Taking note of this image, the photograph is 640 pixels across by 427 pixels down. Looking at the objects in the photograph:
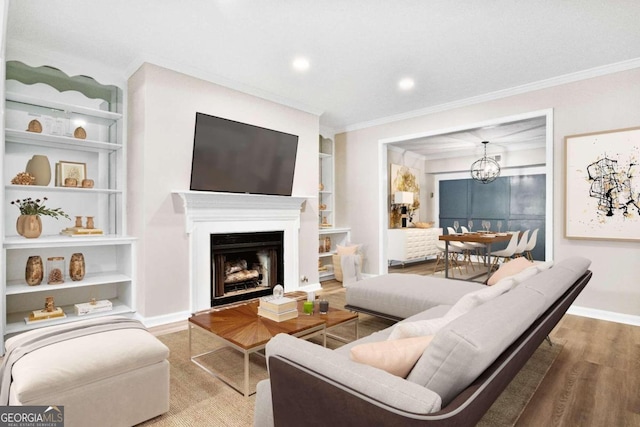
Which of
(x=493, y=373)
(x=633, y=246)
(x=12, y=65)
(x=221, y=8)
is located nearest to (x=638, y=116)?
(x=633, y=246)

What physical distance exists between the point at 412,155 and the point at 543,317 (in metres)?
7.18

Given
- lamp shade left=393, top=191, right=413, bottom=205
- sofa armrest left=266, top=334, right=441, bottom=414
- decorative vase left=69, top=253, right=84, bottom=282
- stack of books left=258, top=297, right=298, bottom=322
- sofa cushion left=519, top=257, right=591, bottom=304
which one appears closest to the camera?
sofa armrest left=266, top=334, right=441, bottom=414

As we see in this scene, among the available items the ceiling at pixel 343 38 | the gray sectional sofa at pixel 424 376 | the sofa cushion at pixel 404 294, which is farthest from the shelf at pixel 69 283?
the gray sectional sofa at pixel 424 376

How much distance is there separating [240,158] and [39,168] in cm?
190

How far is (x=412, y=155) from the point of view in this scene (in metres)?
8.51

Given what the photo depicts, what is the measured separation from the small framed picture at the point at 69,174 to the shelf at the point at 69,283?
931 mm

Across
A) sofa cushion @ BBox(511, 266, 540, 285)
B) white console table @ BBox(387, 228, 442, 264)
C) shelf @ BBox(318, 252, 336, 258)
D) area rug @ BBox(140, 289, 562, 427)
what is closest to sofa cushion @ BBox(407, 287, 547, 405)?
sofa cushion @ BBox(511, 266, 540, 285)

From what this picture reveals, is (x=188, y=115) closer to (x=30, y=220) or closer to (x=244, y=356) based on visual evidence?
(x=30, y=220)

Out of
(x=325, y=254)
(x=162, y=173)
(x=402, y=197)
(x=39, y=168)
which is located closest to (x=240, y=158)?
(x=162, y=173)

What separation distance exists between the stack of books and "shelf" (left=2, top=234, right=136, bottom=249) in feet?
5.63

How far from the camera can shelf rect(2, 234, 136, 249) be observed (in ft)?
9.57

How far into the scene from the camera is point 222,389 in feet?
7.38

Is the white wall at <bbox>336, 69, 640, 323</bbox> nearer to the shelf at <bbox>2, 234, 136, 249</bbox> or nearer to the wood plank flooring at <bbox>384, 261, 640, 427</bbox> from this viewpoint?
the wood plank flooring at <bbox>384, 261, 640, 427</bbox>

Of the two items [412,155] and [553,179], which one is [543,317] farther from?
[412,155]
